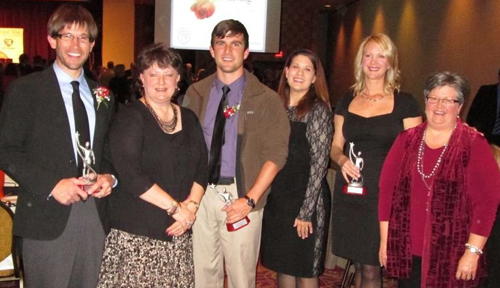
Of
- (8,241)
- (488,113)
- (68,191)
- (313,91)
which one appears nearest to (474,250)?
(313,91)

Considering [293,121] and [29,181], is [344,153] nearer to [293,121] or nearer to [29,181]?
[293,121]

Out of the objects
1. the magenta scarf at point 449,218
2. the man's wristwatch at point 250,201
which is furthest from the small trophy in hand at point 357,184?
the man's wristwatch at point 250,201

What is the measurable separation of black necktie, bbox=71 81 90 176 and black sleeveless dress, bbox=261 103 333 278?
1096mm

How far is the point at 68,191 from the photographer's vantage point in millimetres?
2062

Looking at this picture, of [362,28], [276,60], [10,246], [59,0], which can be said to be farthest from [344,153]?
[59,0]

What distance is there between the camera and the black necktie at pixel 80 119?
217 cm

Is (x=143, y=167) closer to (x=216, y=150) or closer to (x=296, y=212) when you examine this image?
(x=216, y=150)

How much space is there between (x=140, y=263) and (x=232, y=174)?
26.5 inches

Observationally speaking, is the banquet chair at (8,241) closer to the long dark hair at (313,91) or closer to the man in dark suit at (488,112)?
the long dark hair at (313,91)

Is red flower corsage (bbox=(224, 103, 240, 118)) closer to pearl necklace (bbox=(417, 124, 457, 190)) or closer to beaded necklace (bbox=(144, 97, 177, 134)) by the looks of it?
beaded necklace (bbox=(144, 97, 177, 134))

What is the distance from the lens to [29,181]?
2043 mm

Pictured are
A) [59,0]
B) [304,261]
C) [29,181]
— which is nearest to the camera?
[29,181]

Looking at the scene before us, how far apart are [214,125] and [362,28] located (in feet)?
36.0

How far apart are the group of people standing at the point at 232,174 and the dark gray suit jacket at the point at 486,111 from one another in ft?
10.7
